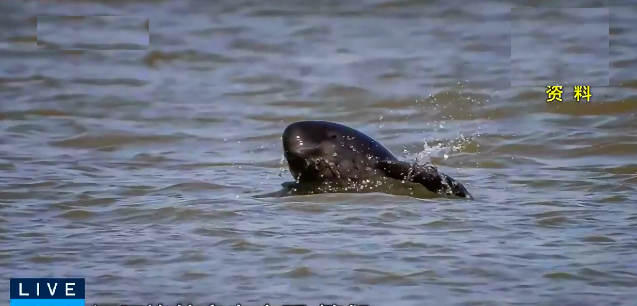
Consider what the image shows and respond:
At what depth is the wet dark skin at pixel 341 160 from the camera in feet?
22.2

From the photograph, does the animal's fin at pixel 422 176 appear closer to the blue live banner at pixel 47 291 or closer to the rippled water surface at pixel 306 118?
the rippled water surface at pixel 306 118

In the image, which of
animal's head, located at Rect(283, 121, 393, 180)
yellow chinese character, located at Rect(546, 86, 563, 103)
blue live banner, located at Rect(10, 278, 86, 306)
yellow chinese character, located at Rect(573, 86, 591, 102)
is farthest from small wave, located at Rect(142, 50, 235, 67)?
blue live banner, located at Rect(10, 278, 86, 306)

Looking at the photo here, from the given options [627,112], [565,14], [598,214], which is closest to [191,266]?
[598,214]

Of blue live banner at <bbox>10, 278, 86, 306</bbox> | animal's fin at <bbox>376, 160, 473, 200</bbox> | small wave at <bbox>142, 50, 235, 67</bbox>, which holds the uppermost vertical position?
small wave at <bbox>142, 50, 235, 67</bbox>

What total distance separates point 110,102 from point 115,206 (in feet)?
14.7

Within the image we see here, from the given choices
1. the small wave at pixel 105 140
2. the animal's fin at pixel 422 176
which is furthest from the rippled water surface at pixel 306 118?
the animal's fin at pixel 422 176

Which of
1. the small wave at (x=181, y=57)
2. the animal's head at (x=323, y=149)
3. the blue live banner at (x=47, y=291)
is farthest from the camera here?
the small wave at (x=181, y=57)

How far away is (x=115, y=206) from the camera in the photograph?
6734mm

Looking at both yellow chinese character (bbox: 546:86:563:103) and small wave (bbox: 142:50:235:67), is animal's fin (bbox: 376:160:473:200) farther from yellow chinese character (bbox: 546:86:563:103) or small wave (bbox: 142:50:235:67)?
small wave (bbox: 142:50:235:67)

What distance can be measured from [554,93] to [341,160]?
176 inches

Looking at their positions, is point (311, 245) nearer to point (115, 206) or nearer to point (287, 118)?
point (115, 206)

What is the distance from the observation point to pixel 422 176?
6.91 meters

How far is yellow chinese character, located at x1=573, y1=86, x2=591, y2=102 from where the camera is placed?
10511mm

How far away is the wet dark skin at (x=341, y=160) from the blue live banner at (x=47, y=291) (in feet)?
6.74
